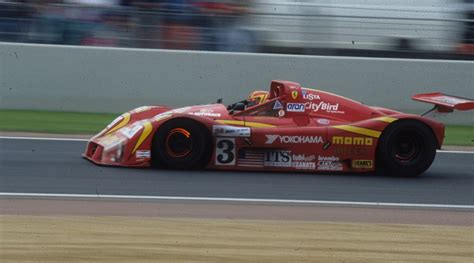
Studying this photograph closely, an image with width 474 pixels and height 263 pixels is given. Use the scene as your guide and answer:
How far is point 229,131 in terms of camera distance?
32.4 ft

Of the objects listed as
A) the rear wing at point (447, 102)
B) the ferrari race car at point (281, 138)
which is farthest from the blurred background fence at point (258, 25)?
the ferrari race car at point (281, 138)

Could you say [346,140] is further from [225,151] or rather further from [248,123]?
[225,151]

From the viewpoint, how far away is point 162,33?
588 inches

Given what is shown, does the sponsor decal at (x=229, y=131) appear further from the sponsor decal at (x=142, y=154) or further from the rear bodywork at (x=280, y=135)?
the sponsor decal at (x=142, y=154)

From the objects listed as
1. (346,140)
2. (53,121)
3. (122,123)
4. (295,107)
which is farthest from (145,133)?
(53,121)

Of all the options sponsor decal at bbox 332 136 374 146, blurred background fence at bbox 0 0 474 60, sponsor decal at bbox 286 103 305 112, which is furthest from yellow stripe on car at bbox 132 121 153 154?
blurred background fence at bbox 0 0 474 60

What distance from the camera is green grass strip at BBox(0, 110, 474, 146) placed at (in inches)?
517

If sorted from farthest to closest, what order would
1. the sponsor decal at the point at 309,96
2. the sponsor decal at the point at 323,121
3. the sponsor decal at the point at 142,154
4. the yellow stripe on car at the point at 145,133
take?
the sponsor decal at the point at 309,96 < the sponsor decal at the point at 323,121 < the sponsor decal at the point at 142,154 < the yellow stripe on car at the point at 145,133

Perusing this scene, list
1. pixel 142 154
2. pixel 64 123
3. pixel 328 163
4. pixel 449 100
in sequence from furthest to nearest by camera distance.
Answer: pixel 64 123
pixel 449 100
pixel 328 163
pixel 142 154

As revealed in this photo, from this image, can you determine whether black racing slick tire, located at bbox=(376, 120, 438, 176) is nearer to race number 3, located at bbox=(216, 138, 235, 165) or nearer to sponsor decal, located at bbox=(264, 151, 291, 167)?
sponsor decal, located at bbox=(264, 151, 291, 167)

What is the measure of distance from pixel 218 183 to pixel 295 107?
1402 mm

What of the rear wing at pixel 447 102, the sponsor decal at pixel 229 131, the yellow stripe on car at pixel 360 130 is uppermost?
the rear wing at pixel 447 102

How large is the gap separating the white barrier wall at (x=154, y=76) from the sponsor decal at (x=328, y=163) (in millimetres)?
4754

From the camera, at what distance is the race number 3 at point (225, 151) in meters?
9.92
